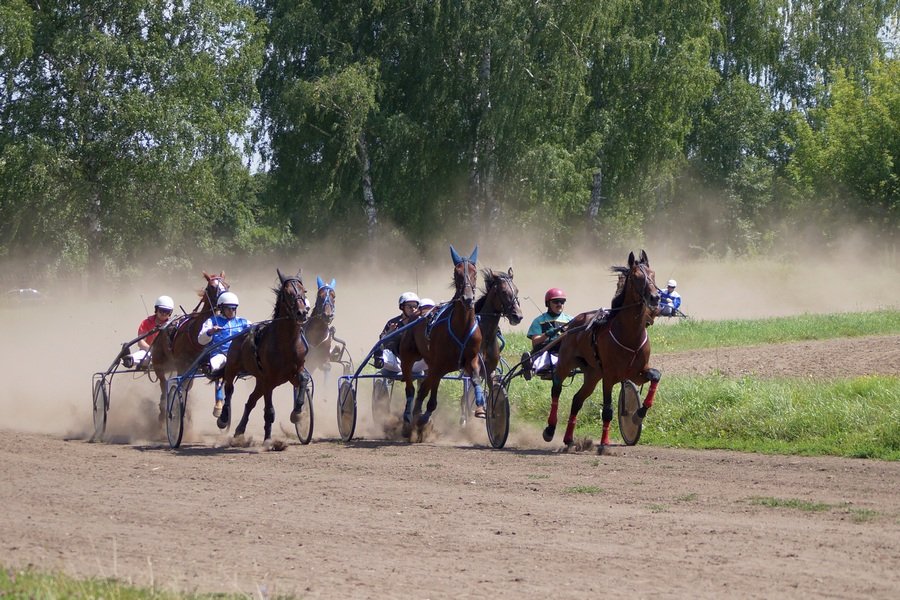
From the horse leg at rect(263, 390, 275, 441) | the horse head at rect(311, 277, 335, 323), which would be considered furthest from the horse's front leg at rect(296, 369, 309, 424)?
the horse head at rect(311, 277, 335, 323)

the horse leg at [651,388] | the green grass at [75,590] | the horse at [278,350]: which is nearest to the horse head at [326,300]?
the horse at [278,350]

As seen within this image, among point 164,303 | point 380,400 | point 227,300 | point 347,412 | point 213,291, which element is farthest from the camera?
point 164,303

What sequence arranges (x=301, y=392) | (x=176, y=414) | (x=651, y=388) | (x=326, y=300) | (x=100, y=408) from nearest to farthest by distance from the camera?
(x=651, y=388) → (x=301, y=392) → (x=176, y=414) → (x=326, y=300) → (x=100, y=408)

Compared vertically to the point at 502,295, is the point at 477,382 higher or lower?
lower

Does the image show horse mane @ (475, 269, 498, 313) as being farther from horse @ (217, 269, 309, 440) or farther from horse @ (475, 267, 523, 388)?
horse @ (217, 269, 309, 440)

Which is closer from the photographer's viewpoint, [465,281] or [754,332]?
[465,281]

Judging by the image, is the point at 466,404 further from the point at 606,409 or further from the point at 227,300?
the point at 227,300

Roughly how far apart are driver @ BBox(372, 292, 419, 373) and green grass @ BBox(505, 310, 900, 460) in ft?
6.33

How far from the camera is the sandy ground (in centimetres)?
641

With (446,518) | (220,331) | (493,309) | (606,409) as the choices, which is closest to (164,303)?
(220,331)

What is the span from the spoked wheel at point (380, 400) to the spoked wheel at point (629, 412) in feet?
11.4

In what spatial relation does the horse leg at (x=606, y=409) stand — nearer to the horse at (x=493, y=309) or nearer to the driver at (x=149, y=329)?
the horse at (x=493, y=309)

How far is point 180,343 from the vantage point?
15133mm

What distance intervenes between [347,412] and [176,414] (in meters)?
1.96
